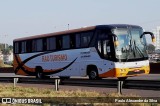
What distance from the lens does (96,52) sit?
21.0 m

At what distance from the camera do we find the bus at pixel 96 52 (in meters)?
19.9

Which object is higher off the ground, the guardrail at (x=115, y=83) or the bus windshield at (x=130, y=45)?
the bus windshield at (x=130, y=45)

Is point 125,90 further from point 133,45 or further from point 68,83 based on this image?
point 133,45

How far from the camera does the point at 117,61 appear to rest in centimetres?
1975

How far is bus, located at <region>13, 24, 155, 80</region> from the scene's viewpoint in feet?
65.3

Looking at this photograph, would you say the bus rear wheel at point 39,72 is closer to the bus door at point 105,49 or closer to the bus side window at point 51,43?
the bus side window at point 51,43

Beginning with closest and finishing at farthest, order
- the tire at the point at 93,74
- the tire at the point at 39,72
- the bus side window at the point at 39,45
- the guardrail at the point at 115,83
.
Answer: the guardrail at the point at 115,83
the tire at the point at 93,74
the bus side window at the point at 39,45
the tire at the point at 39,72

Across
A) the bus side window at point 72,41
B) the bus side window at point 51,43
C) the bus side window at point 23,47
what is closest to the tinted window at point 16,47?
the bus side window at point 23,47

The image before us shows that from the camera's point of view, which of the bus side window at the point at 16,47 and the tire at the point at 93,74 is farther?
the bus side window at the point at 16,47

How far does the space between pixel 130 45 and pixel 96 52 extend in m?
2.18

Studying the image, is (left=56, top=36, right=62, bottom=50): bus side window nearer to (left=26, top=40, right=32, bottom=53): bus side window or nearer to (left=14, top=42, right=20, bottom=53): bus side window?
(left=26, top=40, right=32, bottom=53): bus side window

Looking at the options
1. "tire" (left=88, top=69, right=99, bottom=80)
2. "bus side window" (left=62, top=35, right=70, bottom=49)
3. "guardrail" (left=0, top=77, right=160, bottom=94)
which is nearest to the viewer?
"guardrail" (left=0, top=77, right=160, bottom=94)

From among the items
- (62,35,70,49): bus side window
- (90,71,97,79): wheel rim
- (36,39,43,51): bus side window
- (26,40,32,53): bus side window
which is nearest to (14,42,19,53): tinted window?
(26,40,32,53): bus side window

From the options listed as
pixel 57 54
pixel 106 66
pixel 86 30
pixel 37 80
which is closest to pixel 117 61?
pixel 106 66
